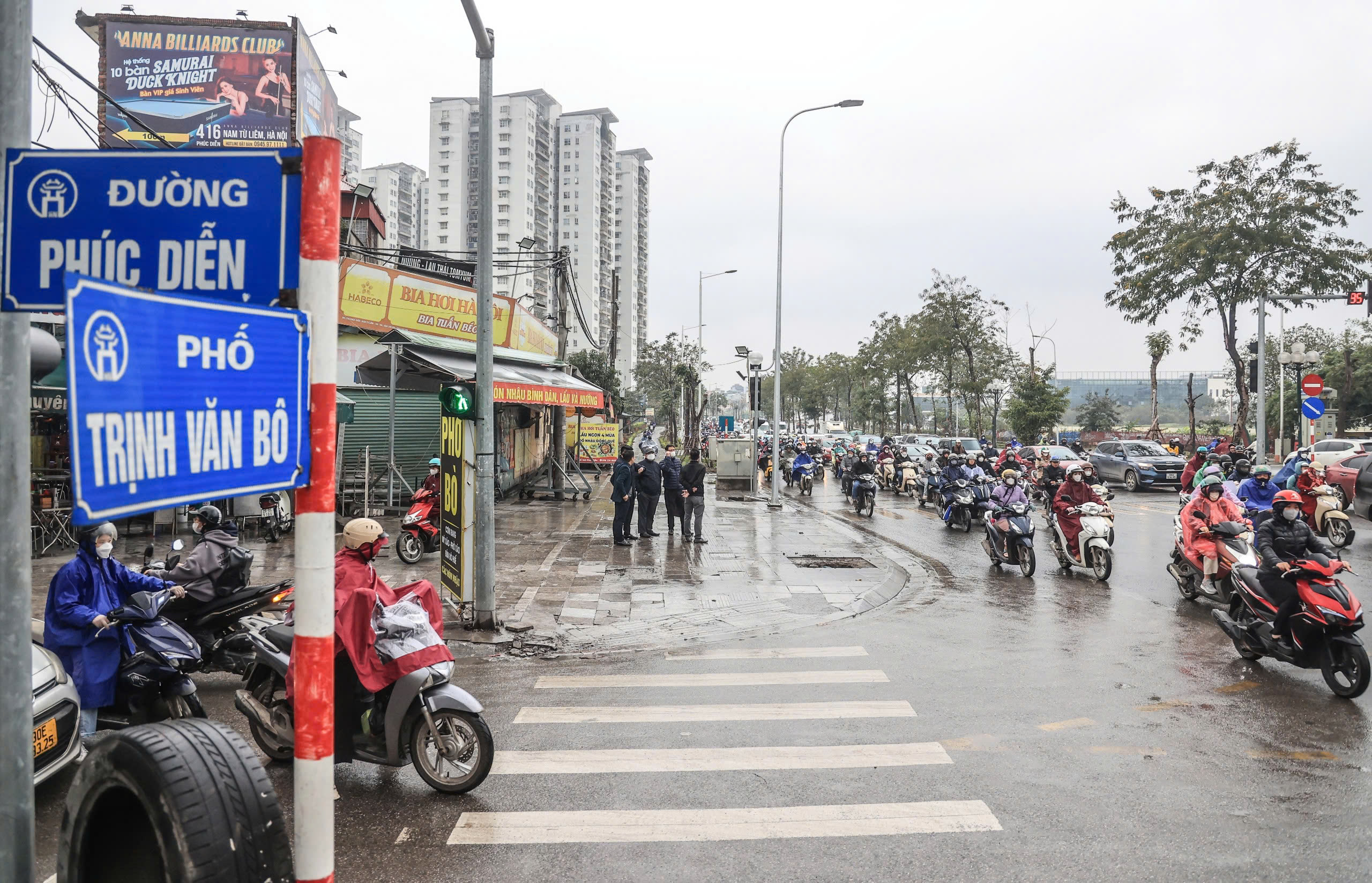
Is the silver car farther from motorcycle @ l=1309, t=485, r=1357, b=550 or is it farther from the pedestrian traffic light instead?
motorcycle @ l=1309, t=485, r=1357, b=550

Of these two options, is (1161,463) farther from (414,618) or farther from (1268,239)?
(414,618)

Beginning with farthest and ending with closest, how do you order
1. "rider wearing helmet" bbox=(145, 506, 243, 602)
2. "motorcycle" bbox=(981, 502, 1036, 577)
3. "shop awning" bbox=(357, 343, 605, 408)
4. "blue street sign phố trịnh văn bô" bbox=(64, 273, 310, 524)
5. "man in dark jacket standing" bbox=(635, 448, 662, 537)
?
"shop awning" bbox=(357, 343, 605, 408) → "man in dark jacket standing" bbox=(635, 448, 662, 537) → "motorcycle" bbox=(981, 502, 1036, 577) → "rider wearing helmet" bbox=(145, 506, 243, 602) → "blue street sign phố trịnh văn bô" bbox=(64, 273, 310, 524)

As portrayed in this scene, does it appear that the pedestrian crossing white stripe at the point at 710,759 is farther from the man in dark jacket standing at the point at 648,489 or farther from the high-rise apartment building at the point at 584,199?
the high-rise apartment building at the point at 584,199

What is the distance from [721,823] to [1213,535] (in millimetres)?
7446

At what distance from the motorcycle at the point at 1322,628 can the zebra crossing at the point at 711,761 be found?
124 inches

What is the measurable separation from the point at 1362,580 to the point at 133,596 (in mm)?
13965

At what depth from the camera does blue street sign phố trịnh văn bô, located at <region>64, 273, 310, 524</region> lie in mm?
1608

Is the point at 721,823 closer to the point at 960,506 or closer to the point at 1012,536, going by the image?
the point at 1012,536

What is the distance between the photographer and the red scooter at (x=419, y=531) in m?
12.6

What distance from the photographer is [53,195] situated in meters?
2.14

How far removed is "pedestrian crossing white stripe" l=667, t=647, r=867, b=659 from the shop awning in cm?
839

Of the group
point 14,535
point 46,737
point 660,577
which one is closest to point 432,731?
point 46,737

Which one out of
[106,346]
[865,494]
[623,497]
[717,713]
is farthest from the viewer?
[865,494]

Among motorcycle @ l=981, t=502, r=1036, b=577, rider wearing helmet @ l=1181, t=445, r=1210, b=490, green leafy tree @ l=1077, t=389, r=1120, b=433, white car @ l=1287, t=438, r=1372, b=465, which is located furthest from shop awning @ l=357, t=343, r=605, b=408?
green leafy tree @ l=1077, t=389, r=1120, b=433
